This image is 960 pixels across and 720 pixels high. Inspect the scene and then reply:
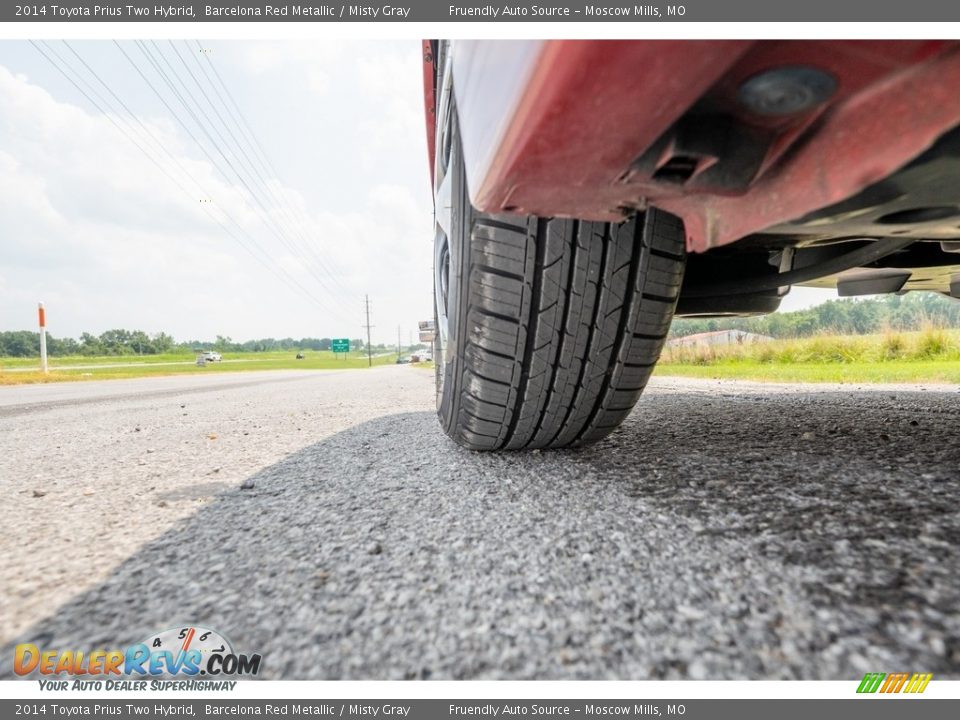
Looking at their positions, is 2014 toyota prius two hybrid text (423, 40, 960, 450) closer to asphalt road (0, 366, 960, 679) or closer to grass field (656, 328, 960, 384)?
asphalt road (0, 366, 960, 679)

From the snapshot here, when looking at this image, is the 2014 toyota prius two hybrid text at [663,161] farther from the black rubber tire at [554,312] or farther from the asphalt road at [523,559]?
the asphalt road at [523,559]

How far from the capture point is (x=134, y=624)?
2.01 feet

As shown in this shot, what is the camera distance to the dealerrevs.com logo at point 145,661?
548mm

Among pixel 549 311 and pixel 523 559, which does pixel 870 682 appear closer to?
pixel 523 559

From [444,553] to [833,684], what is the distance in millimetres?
528

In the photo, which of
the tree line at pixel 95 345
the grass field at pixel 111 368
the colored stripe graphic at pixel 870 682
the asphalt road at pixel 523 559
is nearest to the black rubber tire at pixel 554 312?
the asphalt road at pixel 523 559

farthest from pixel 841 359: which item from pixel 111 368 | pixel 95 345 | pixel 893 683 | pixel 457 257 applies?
pixel 95 345

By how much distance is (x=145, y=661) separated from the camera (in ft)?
1.85

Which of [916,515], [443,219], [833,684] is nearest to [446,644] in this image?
[833,684]

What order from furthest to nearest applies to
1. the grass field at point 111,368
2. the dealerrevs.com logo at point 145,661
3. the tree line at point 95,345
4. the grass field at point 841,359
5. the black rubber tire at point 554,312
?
the tree line at point 95,345 < the grass field at point 111,368 < the grass field at point 841,359 < the black rubber tire at point 554,312 < the dealerrevs.com logo at point 145,661

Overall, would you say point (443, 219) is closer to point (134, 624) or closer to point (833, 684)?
point (134, 624)

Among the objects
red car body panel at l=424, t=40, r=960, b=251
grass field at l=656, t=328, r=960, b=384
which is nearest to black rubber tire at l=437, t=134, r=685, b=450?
red car body panel at l=424, t=40, r=960, b=251

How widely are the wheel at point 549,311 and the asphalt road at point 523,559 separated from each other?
0.18m

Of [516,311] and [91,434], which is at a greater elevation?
[516,311]
